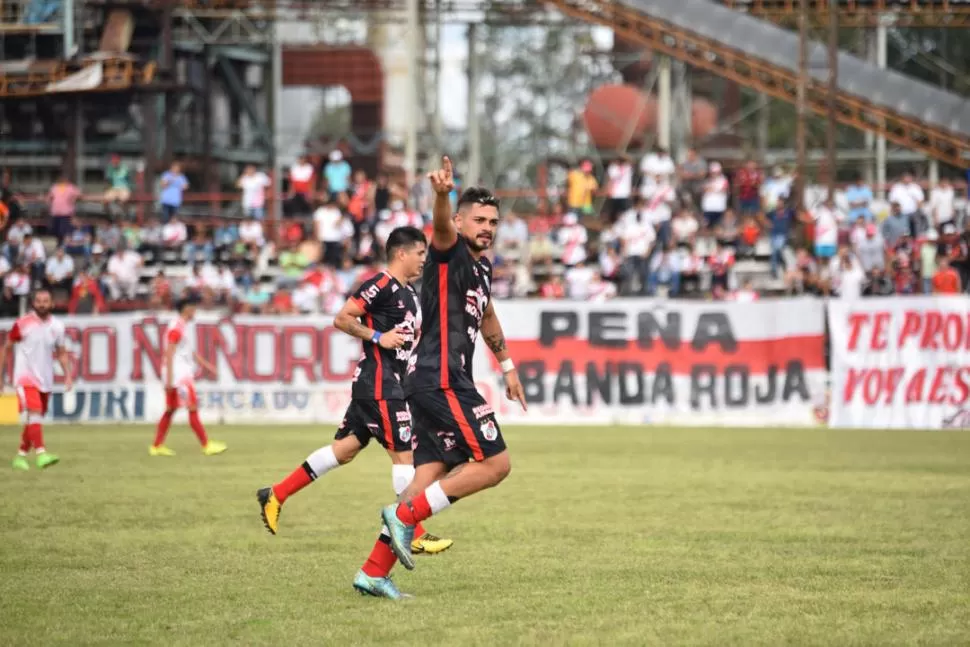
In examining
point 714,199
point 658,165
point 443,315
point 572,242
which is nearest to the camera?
point 443,315

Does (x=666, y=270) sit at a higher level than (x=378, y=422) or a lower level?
higher

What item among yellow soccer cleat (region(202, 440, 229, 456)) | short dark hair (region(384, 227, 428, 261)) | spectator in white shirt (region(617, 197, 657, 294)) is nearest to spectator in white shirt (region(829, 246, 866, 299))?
spectator in white shirt (region(617, 197, 657, 294))

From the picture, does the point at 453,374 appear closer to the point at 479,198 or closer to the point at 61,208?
the point at 479,198

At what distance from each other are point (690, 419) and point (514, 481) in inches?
402

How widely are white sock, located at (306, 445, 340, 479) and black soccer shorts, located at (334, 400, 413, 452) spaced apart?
214 mm

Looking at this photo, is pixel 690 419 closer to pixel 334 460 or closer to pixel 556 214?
pixel 556 214

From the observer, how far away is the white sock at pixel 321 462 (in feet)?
37.6

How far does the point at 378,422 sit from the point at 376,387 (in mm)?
265

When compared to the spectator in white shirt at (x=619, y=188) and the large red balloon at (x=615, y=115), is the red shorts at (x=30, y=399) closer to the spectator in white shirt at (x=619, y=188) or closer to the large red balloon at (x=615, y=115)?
the spectator in white shirt at (x=619, y=188)

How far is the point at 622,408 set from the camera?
26484 mm

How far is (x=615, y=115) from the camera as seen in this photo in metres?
47.3

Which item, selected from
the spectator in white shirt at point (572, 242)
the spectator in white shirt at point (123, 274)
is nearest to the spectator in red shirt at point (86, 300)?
the spectator in white shirt at point (123, 274)

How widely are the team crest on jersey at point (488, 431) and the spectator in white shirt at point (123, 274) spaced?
24.7 meters

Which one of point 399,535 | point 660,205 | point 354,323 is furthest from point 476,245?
point 660,205
